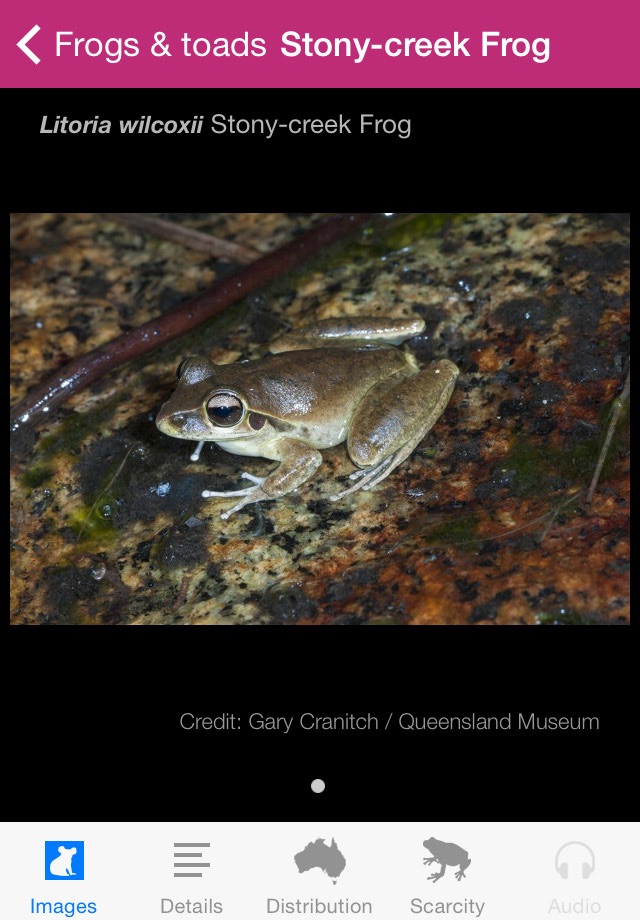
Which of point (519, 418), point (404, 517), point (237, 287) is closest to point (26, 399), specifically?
point (237, 287)

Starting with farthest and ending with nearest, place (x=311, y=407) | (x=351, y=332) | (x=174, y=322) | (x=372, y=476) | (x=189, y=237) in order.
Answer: (x=189, y=237), (x=174, y=322), (x=351, y=332), (x=311, y=407), (x=372, y=476)

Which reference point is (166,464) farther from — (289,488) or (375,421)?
(375,421)

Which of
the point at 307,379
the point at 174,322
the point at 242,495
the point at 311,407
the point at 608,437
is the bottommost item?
the point at 242,495

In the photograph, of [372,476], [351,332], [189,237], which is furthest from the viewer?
[189,237]

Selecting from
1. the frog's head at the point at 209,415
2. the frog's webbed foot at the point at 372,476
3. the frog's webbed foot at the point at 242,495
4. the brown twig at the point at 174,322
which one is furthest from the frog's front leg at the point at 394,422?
the brown twig at the point at 174,322

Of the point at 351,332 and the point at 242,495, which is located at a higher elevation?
the point at 351,332
